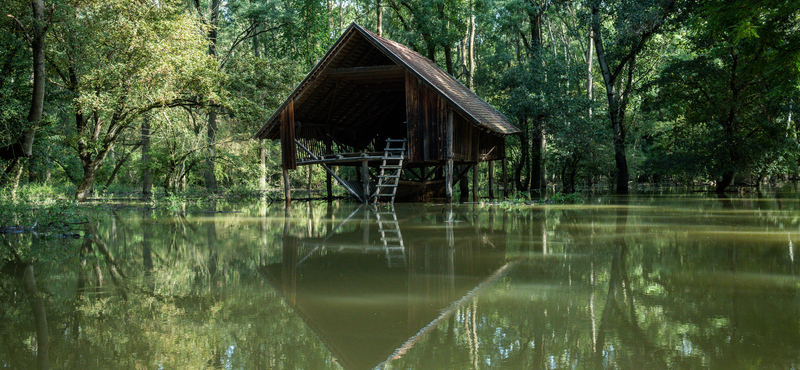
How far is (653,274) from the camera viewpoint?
16.4 ft

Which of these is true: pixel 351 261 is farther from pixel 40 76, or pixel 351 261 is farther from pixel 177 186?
pixel 177 186

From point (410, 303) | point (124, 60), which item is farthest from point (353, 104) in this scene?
point (410, 303)

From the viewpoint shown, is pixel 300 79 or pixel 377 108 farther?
pixel 377 108

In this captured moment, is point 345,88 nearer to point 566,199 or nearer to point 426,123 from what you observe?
point 426,123

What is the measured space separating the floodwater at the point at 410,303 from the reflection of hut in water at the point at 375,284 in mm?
21

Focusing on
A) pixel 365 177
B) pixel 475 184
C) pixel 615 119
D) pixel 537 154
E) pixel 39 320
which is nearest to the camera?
pixel 39 320

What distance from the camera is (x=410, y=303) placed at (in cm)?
407

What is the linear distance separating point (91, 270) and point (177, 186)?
19641 millimetres

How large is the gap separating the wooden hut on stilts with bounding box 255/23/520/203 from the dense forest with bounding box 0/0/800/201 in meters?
2.27

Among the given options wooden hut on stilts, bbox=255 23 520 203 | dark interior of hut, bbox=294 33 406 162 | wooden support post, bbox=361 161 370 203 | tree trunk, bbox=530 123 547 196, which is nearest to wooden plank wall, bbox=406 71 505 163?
wooden hut on stilts, bbox=255 23 520 203

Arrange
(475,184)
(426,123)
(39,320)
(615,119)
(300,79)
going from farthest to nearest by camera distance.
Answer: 1. (615,119)
2. (300,79)
3. (475,184)
4. (426,123)
5. (39,320)

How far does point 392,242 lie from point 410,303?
3.53 metres

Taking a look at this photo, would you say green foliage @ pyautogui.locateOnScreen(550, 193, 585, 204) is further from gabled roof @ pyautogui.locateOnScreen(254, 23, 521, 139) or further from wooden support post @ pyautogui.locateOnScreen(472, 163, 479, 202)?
gabled roof @ pyautogui.locateOnScreen(254, 23, 521, 139)

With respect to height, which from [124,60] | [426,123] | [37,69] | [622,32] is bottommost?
[426,123]
